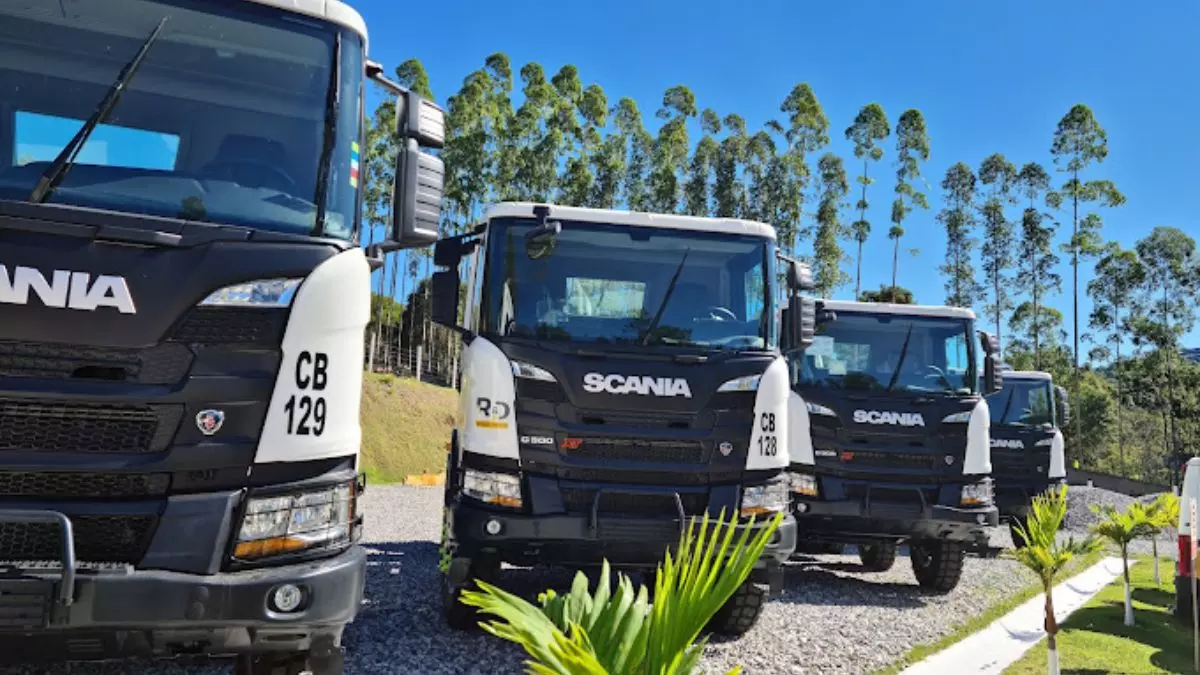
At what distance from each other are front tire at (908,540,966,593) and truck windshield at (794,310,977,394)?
157 cm

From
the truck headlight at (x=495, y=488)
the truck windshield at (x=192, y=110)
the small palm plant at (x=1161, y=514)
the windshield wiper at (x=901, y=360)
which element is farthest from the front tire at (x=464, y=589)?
the small palm plant at (x=1161, y=514)

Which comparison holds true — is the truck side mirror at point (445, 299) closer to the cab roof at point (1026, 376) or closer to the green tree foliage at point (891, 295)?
the cab roof at point (1026, 376)

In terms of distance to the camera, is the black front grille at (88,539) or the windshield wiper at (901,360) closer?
the black front grille at (88,539)

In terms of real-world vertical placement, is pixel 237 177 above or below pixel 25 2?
below

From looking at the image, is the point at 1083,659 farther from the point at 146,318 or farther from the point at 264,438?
→ the point at 146,318

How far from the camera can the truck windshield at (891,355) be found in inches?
357

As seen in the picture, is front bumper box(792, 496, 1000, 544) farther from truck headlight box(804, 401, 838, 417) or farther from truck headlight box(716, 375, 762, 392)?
truck headlight box(716, 375, 762, 392)

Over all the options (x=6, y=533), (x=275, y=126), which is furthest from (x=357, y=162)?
(x=6, y=533)

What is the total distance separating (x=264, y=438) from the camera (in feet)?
10.5

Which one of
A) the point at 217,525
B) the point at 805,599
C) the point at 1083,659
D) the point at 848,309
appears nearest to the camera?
the point at 217,525

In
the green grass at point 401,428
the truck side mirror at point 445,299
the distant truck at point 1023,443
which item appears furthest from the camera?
the green grass at point 401,428

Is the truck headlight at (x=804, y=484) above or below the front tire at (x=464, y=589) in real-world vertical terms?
above

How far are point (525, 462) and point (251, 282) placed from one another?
247 centimetres

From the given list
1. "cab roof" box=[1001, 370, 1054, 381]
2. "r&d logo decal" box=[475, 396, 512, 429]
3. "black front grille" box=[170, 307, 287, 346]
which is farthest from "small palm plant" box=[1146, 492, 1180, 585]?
"black front grille" box=[170, 307, 287, 346]
